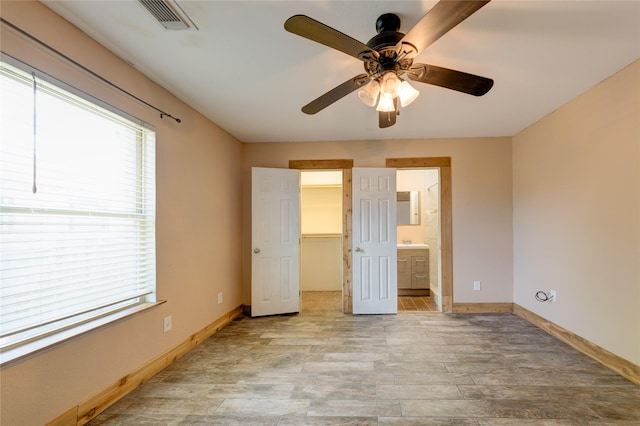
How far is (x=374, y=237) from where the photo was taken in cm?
397

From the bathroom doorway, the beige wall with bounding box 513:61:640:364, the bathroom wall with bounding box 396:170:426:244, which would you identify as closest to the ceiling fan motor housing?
the beige wall with bounding box 513:61:640:364

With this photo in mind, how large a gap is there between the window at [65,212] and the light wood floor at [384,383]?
77 cm

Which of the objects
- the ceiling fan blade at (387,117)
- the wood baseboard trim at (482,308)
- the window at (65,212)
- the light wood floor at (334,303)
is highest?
the ceiling fan blade at (387,117)

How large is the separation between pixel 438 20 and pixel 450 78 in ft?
1.56

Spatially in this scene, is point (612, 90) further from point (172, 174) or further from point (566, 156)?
point (172, 174)

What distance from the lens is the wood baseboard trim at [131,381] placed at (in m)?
1.76

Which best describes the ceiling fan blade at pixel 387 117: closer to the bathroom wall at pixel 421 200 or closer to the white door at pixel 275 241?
the white door at pixel 275 241

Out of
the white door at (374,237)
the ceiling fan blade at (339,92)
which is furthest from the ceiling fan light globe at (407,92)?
the white door at (374,237)

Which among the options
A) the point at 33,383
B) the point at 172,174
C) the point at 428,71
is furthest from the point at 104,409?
the point at 428,71

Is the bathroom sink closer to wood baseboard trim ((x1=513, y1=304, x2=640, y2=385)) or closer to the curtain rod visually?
wood baseboard trim ((x1=513, y1=304, x2=640, y2=385))

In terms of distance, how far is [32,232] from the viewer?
5.03 feet

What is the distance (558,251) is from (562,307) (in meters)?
0.57

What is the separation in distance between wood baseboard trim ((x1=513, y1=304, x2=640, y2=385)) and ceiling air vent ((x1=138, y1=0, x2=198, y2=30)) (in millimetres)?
3878

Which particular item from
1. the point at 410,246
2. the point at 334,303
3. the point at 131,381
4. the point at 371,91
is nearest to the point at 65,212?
the point at 131,381
